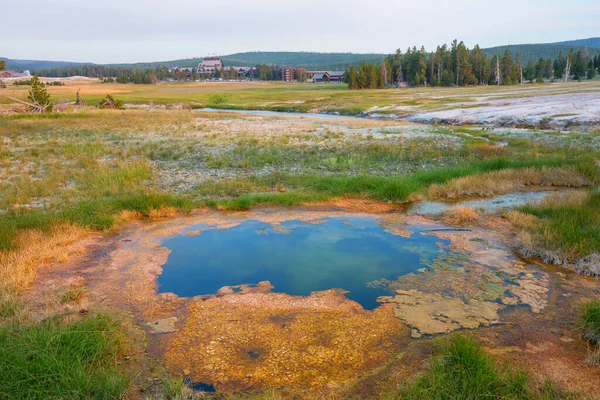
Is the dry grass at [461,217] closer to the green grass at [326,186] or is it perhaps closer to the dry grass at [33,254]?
the green grass at [326,186]

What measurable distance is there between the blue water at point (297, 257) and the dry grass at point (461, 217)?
4.26 feet

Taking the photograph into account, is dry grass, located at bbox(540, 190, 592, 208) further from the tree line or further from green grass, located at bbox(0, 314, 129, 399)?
the tree line

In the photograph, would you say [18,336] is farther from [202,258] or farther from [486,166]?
[486,166]

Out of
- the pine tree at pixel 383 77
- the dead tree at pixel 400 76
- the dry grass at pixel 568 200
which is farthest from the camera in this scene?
the dead tree at pixel 400 76

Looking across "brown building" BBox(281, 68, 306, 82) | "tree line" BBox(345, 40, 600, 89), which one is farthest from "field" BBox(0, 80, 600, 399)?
"brown building" BBox(281, 68, 306, 82)

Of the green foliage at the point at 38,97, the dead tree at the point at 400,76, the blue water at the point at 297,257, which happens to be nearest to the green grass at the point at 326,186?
the blue water at the point at 297,257

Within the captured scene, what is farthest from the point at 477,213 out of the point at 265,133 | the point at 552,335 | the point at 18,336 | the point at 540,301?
the point at 265,133

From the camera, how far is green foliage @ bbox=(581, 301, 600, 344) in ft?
19.0

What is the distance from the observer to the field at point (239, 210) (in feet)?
16.3

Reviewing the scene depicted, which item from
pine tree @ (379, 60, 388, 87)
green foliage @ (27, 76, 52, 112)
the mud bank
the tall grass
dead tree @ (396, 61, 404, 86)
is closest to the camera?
the mud bank

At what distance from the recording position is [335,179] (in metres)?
14.8

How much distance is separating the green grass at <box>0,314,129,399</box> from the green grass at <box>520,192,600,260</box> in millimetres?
8299

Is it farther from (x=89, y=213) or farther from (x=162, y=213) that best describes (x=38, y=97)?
(x=162, y=213)

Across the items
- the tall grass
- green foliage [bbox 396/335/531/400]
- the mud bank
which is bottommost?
the mud bank
